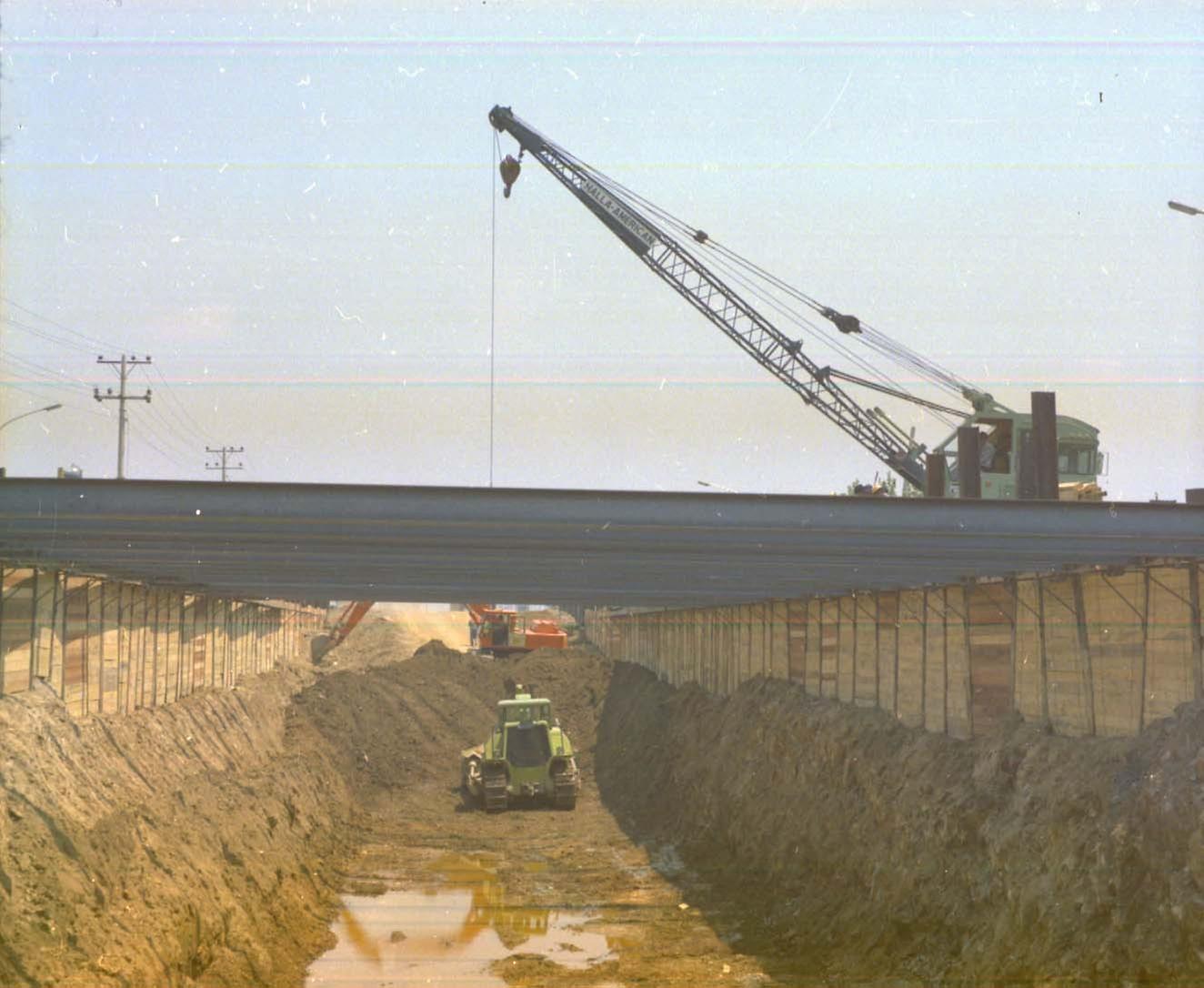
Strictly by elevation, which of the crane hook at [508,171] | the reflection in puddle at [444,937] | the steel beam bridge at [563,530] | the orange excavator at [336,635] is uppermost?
the crane hook at [508,171]

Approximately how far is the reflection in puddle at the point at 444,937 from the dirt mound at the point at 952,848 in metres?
3.07

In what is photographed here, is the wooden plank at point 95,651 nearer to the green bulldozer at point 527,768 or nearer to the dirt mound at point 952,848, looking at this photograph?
the dirt mound at point 952,848

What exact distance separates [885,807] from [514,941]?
668 cm

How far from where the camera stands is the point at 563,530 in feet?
60.6

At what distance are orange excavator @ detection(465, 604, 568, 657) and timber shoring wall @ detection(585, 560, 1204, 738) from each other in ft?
109

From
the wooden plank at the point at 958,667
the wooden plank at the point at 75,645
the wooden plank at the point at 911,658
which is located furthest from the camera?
the wooden plank at the point at 911,658

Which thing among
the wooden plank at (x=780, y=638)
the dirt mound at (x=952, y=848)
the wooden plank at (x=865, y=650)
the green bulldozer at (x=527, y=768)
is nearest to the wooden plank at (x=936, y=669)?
the dirt mound at (x=952, y=848)

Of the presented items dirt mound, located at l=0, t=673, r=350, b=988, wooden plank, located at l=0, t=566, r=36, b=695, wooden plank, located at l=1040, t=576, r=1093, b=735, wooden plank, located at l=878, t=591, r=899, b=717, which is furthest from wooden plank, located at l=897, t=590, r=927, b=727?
wooden plank, located at l=0, t=566, r=36, b=695

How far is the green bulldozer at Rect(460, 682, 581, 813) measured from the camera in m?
37.8

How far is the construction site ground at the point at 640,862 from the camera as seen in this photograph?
1568cm

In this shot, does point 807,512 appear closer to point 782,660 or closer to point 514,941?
point 514,941

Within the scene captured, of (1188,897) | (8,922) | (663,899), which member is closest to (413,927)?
(663,899)

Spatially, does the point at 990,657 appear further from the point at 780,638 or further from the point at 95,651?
the point at 95,651

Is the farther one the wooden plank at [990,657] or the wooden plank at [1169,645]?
the wooden plank at [990,657]
